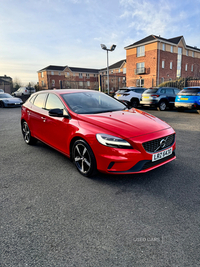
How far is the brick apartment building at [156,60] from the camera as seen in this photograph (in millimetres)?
35781

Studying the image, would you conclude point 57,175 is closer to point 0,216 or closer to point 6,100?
point 0,216

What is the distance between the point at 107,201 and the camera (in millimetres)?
2785

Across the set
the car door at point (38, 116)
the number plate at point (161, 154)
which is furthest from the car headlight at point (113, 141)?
the car door at point (38, 116)

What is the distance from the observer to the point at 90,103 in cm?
425

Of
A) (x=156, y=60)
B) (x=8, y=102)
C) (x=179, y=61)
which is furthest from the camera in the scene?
(x=179, y=61)

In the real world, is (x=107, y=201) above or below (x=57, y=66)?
below

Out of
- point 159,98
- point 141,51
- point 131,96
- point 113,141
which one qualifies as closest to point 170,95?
point 159,98

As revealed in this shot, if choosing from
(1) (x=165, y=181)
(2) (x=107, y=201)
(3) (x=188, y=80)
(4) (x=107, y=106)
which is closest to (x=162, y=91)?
(3) (x=188, y=80)

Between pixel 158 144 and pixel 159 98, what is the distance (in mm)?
10979

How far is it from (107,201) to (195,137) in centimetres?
459

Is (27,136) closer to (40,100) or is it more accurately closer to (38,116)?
(38,116)

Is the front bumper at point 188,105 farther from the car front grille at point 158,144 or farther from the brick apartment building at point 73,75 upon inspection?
the brick apartment building at point 73,75

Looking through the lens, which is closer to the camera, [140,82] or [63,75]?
[140,82]

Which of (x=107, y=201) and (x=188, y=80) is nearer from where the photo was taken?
(x=107, y=201)
